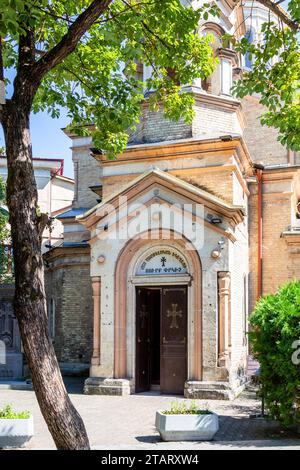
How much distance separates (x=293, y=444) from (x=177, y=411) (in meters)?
1.83

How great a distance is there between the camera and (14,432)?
8680mm

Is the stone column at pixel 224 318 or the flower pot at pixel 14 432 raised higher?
the stone column at pixel 224 318

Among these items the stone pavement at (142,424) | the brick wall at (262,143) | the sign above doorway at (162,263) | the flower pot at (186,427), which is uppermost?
the brick wall at (262,143)

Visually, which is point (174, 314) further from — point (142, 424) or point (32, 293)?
point (32, 293)

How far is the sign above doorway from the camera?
1474 cm

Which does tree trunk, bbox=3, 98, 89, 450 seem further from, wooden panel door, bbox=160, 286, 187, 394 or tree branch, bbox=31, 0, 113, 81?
wooden panel door, bbox=160, 286, 187, 394

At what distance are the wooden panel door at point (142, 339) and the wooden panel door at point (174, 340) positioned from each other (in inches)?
22.5

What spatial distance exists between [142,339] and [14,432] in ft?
22.2

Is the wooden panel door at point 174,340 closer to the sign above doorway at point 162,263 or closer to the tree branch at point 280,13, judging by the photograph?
the sign above doorway at point 162,263

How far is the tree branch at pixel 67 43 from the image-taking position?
23.8 ft

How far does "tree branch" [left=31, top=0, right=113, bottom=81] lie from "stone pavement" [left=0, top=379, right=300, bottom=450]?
5.23 metres

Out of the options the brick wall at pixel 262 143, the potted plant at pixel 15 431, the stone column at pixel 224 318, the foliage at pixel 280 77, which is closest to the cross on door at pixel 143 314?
the stone column at pixel 224 318

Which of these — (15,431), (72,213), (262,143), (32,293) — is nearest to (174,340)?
(15,431)

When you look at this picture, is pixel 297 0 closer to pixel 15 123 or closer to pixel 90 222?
pixel 15 123
